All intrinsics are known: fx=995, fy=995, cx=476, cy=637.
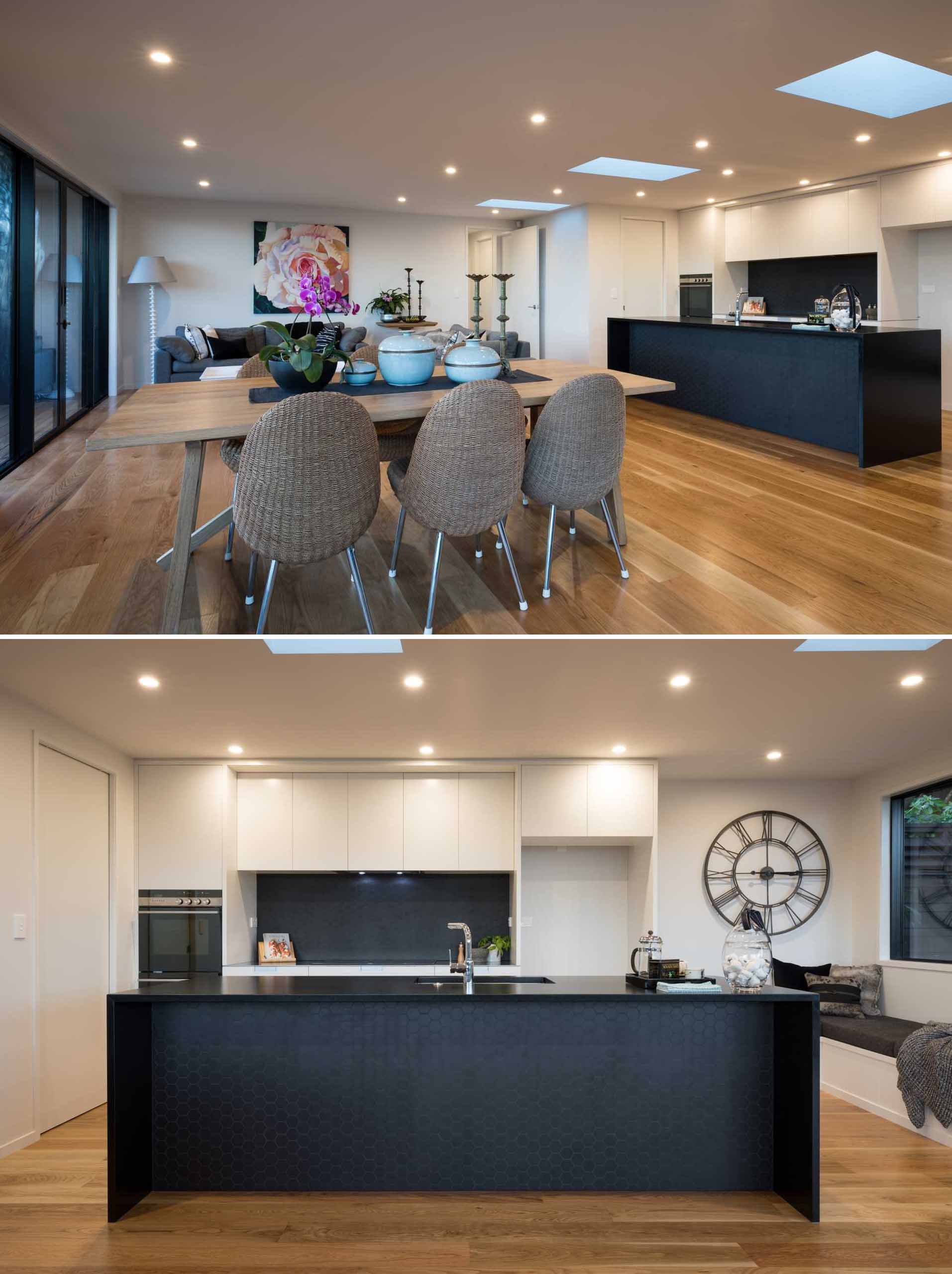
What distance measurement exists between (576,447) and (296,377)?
1.23m

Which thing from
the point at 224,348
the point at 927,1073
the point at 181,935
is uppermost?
the point at 224,348

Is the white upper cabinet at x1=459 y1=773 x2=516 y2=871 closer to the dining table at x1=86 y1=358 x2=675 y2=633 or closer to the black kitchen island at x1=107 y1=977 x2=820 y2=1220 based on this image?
the dining table at x1=86 y1=358 x2=675 y2=633

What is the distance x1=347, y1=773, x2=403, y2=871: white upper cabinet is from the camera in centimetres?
708

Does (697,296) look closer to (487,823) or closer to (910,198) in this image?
(910,198)

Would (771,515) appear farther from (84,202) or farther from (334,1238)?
(84,202)

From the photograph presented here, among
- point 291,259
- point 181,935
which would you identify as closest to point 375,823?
point 181,935

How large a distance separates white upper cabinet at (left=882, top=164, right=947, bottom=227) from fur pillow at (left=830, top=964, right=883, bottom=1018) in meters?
6.87

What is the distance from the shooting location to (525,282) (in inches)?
552

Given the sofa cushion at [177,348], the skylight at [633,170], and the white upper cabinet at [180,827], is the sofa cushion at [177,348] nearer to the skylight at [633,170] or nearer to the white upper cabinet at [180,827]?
the skylight at [633,170]

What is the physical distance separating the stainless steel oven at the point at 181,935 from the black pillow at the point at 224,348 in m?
7.30

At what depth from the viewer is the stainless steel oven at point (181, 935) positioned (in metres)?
6.79

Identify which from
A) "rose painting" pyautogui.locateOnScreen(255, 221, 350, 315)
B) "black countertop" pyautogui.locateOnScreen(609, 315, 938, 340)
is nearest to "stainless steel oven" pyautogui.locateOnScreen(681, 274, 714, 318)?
"black countertop" pyautogui.locateOnScreen(609, 315, 938, 340)

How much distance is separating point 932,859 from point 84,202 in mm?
10189

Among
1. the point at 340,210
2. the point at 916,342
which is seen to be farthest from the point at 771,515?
the point at 340,210
